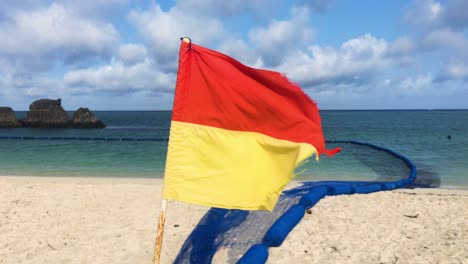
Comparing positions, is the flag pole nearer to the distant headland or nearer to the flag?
the flag

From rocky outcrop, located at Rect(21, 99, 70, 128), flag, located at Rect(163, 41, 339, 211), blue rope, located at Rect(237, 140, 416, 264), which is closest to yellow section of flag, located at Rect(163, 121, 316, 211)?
flag, located at Rect(163, 41, 339, 211)

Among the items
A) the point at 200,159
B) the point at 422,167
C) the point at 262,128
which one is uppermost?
the point at 262,128

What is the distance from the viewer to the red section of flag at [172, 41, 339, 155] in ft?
15.6

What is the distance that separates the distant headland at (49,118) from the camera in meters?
86.5

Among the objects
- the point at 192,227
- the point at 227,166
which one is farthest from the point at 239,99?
the point at 192,227

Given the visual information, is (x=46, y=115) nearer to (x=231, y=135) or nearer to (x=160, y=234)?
(x=231, y=135)

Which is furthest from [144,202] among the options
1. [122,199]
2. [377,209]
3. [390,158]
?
[390,158]

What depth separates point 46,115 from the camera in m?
92.0

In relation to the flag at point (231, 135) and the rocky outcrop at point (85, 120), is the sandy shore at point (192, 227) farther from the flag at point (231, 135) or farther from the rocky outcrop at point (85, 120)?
the rocky outcrop at point (85, 120)

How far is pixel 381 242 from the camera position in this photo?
26.8 ft

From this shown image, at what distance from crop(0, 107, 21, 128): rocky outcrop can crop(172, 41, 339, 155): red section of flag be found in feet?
333

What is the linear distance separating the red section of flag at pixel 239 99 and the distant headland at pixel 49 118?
87.1 metres

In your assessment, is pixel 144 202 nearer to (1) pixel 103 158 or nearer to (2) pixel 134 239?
(2) pixel 134 239

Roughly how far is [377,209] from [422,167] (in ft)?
50.5
